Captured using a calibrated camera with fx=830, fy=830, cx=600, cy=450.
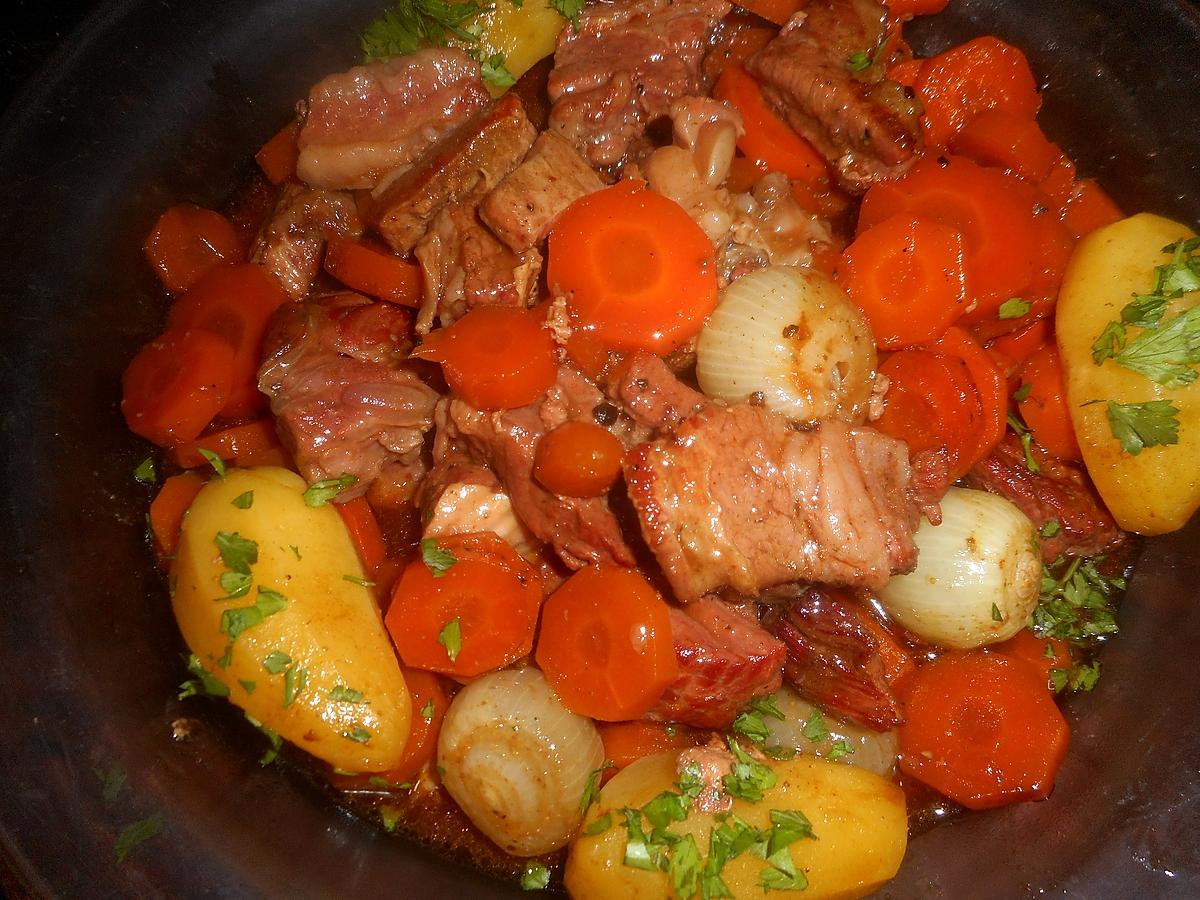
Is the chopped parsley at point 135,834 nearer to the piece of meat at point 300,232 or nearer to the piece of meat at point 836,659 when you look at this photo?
the piece of meat at point 300,232

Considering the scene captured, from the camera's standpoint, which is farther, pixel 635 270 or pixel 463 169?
pixel 463 169

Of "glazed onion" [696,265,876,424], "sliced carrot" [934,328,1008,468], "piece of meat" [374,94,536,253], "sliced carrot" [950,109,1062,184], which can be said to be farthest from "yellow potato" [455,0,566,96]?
"sliced carrot" [934,328,1008,468]

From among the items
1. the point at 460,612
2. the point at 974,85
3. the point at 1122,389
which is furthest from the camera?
the point at 974,85

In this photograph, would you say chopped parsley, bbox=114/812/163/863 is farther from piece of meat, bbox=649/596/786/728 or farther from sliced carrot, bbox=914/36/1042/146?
sliced carrot, bbox=914/36/1042/146

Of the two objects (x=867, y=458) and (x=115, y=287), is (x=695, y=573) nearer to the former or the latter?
(x=867, y=458)

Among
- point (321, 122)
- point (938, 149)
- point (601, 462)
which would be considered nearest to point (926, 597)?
point (601, 462)

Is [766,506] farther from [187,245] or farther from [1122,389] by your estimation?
[187,245]

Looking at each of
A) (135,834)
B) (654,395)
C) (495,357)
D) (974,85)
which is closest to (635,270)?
(654,395)
